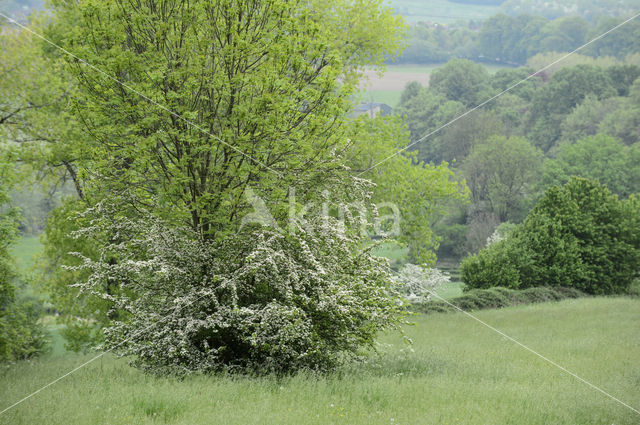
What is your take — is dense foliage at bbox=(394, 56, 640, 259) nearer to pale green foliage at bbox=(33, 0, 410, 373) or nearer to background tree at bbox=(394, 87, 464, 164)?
background tree at bbox=(394, 87, 464, 164)

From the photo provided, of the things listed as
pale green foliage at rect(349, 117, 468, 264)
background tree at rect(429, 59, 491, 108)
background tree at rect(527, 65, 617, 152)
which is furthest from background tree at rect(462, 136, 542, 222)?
pale green foliage at rect(349, 117, 468, 264)

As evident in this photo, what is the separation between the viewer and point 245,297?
11250 millimetres

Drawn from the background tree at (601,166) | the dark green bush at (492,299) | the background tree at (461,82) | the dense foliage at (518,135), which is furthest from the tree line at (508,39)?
the dark green bush at (492,299)

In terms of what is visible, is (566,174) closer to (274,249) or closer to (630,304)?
(630,304)

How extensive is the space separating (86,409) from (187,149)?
19.5 feet

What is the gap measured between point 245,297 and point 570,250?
2595 cm

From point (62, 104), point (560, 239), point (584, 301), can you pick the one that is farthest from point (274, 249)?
point (560, 239)

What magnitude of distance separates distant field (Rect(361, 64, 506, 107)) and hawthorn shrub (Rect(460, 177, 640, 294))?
87316 mm

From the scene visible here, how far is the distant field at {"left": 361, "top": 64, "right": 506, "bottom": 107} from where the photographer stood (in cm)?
12575

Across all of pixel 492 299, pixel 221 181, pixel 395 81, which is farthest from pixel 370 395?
pixel 395 81

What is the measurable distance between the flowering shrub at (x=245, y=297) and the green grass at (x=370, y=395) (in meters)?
0.68

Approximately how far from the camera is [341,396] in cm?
876

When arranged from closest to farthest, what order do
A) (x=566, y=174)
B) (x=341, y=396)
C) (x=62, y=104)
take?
(x=341, y=396), (x=62, y=104), (x=566, y=174)

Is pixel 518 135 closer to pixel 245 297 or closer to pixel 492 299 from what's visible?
pixel 492 299
